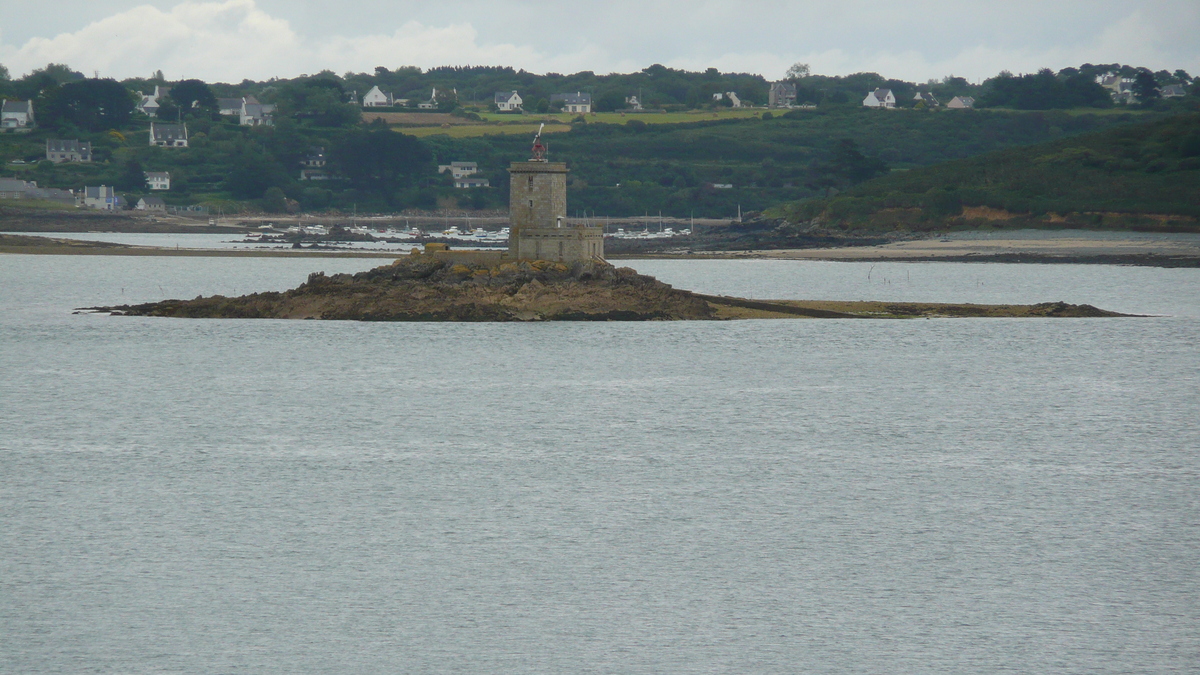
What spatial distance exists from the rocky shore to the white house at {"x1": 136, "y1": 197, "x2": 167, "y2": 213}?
88263 mm

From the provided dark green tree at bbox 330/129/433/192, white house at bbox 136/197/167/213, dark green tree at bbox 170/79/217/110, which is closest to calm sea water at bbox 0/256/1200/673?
white house at bbox 136/197/167/213

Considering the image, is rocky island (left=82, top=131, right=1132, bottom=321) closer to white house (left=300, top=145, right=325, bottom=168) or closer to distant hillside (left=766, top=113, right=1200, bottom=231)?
distant hillside (left=766, top=113, right=1200, bottom=231)

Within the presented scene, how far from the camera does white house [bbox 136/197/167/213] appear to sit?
142 metres

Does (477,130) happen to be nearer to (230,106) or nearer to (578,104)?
(578,104)

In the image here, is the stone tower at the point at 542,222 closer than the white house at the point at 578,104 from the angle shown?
Yes

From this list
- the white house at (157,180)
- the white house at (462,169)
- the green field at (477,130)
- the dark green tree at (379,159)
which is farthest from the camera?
the green field at (477,130)

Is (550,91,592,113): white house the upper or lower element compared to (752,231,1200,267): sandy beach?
upper

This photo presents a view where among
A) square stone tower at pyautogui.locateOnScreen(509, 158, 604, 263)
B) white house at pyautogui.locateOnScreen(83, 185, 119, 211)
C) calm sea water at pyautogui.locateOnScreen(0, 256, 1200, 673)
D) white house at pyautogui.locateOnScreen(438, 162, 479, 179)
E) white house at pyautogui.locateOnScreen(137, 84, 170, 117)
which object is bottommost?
calm sea water at pyautogui.locateOnScreen(0, 256, 1200, 673)

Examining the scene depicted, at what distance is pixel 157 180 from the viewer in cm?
14975

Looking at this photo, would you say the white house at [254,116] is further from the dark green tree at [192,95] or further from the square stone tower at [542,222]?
the square stone tower at [542,222]

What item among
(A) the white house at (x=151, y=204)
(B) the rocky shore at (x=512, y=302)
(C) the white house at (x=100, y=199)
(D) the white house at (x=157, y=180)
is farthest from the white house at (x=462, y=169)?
(B) the rocky shore at (x=512, y=302)

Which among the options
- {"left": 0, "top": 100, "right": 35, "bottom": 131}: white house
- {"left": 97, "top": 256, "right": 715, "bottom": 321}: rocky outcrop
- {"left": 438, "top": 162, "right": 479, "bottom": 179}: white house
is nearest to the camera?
{"left": 97, "top": 256, "right": 715, "bottom": 321}: rocky outcrop

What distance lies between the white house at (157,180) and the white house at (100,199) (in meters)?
7.50

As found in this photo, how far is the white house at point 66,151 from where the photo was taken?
152125mm
